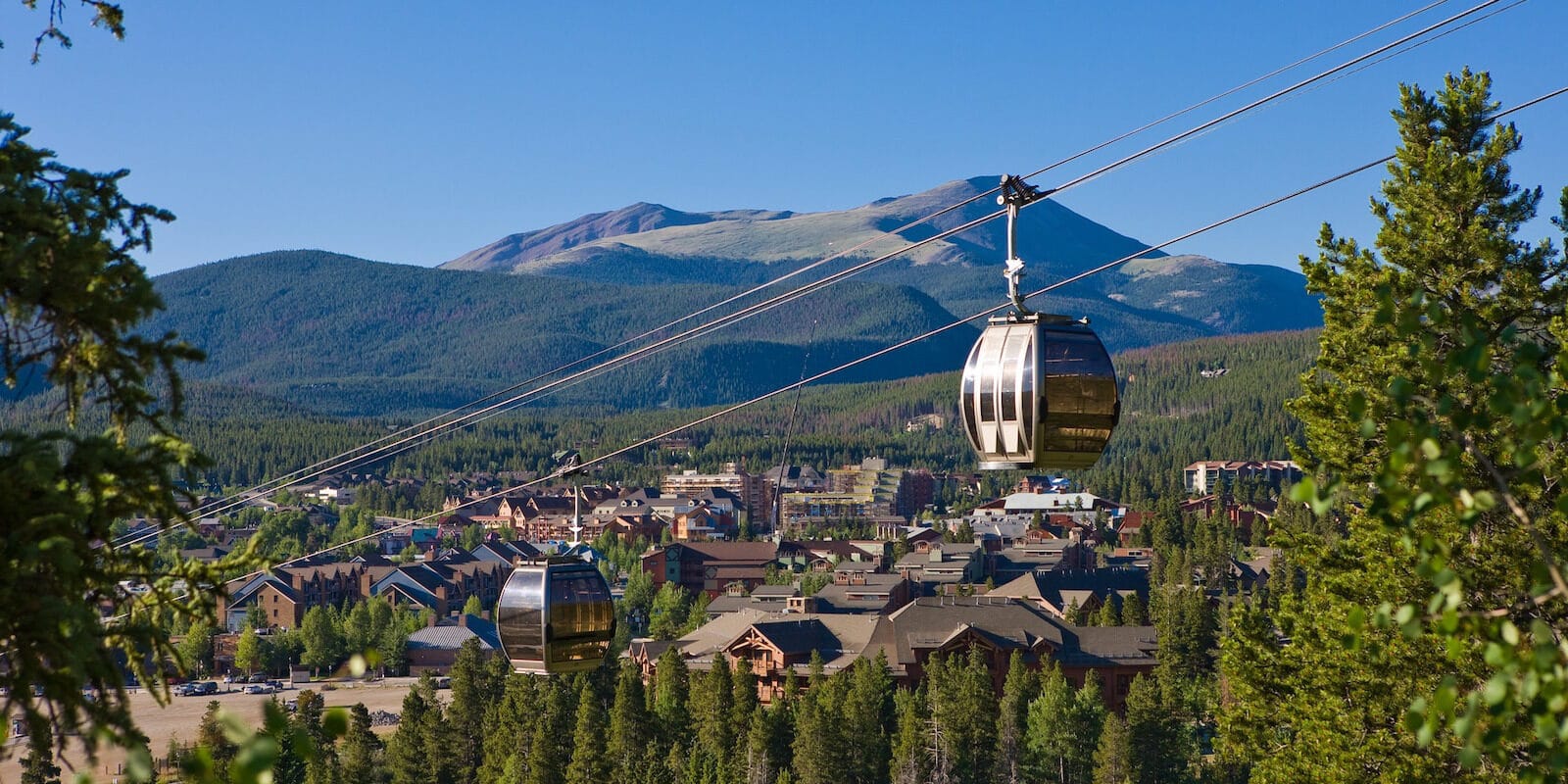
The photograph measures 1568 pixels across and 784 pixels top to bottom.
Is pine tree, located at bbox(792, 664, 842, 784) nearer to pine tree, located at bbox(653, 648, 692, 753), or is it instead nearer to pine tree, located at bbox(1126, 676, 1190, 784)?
pine tree, located at bbox(653, 648, 692, 753)

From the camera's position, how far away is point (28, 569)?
630 centimetres

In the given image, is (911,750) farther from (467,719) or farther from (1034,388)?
(1034,388)

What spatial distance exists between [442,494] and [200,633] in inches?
4331

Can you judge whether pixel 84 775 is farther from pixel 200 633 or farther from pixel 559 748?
pixel 200 633

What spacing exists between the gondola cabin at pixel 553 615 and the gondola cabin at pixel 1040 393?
5.76m

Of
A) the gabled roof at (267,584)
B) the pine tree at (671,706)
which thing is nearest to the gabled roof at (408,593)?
the gabled roof at (267,584)

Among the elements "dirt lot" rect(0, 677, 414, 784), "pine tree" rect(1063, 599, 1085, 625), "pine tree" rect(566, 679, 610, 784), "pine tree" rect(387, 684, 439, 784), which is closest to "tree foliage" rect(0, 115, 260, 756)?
"pine tree" rect(566, 679, 610, 784)

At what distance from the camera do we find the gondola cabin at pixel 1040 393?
10453 millimetres

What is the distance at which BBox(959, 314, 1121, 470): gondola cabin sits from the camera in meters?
10.5

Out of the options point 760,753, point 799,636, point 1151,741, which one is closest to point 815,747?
point 760,753

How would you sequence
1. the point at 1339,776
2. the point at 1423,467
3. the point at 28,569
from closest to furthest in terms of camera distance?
the point at 1423,467, the point at 28,569, the point at 1339,776

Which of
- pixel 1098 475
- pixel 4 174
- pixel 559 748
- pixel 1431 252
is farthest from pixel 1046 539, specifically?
pixel 4 174

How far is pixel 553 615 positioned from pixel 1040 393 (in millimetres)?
6328

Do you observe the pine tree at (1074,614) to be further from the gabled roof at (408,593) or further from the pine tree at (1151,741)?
the gabled roof at (408,593)
